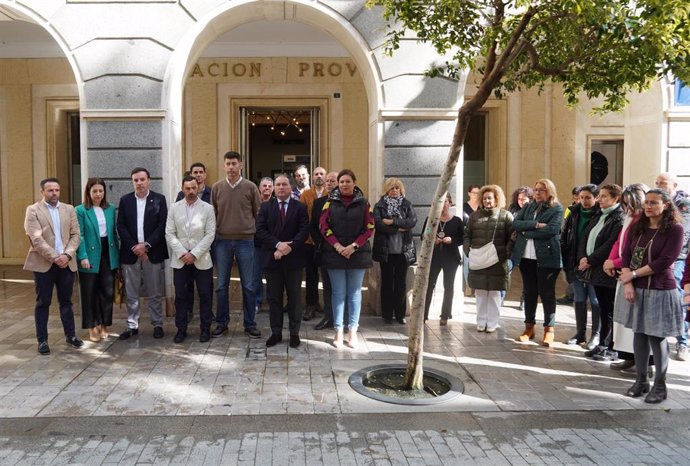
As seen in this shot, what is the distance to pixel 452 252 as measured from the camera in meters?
7.79

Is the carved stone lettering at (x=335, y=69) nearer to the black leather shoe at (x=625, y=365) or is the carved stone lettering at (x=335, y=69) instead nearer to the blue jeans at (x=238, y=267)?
the blue jeans at (x=238, y=267)

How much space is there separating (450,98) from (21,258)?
10.6 m

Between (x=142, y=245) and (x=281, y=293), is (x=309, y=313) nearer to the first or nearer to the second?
(x=281, y=293)

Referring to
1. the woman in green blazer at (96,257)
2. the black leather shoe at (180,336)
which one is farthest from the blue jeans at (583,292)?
the woman in green blazer at (96,257)

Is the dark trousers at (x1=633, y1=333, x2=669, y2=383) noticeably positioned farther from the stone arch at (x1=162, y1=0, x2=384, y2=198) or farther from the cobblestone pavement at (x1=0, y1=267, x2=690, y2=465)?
the stone arch at (x1=162, y1=0, x2=384, y2=198)

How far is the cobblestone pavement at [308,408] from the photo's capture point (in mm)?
4016

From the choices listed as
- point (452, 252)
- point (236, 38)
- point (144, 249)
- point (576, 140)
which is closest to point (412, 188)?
point (452, 252)

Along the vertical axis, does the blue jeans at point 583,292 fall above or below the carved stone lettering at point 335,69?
below

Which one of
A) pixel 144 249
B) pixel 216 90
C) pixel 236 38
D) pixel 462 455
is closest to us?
pixel 462 455

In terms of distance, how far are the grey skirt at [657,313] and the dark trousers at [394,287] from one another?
119 inches

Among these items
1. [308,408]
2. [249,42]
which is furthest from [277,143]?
[308,408]

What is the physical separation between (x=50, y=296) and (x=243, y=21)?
4.77 m

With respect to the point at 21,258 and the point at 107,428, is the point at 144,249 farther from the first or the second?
the point at 21,258

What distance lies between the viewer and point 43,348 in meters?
6.31
